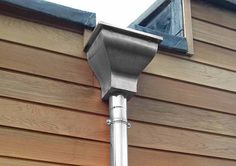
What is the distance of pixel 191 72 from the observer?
2484 mm

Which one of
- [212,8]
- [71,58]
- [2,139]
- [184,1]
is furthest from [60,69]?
[212,8]

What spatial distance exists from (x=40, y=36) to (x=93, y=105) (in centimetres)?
43

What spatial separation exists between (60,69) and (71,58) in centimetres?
9

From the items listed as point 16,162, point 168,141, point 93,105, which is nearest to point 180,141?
point 168,141

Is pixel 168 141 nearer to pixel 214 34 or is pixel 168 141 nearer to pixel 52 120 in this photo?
pixel 52 120

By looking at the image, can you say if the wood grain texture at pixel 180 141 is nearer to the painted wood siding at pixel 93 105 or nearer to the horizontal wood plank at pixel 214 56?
the painted wood siding at pixel 93 105

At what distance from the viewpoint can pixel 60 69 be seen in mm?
2133

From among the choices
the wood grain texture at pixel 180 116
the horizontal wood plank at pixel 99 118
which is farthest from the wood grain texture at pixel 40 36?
the wood grain texture at pixel 180 116

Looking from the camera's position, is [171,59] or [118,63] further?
[171,59]

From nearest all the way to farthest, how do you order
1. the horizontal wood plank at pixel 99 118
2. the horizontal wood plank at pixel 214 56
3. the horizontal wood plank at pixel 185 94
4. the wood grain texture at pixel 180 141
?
1. the horizontal wood plank at pixel 99 118
2. the wood grain texture at pixel 180 141
3. the horizontal wood plank at pixel 185 94
4. the horizontal wood plank at pixel 214 56

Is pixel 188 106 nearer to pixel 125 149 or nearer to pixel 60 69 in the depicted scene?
pixel 125 149

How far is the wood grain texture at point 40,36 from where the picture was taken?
2070 mm

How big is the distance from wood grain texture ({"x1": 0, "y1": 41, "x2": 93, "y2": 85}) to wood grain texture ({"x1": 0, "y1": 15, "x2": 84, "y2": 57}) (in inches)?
1.2

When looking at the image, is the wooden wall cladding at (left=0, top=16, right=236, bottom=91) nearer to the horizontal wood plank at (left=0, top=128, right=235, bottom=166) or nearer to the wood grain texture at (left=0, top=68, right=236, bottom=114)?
the wood grain texture at (left=0, top=68, right=236, bottom=114)
